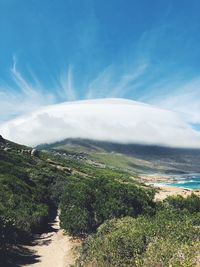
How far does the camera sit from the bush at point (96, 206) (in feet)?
152

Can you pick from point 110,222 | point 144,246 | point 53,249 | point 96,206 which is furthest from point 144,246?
point 96,206

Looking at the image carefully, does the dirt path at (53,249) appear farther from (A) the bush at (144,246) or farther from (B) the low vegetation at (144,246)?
(A) the bush at (144,246)

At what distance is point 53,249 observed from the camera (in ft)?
138

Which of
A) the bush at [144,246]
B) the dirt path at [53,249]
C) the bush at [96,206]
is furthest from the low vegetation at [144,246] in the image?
the bush at [96,206]

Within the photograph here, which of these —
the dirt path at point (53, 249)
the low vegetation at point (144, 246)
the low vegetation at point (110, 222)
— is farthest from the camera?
the dirt path at point (53, 249)

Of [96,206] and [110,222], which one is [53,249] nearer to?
[96,206]

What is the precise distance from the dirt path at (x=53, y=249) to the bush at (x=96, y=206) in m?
1.98

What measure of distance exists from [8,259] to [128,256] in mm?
13315

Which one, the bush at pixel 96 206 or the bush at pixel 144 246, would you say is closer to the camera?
the bush at pixel 144 246

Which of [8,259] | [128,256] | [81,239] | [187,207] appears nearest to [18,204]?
[81,239]

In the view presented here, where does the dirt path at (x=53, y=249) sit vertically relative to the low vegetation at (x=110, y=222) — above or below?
below

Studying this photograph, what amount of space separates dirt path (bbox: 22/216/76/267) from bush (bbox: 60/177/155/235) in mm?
1977

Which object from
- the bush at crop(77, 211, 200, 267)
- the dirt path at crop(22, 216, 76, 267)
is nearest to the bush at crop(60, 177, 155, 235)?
the dirt path at crop(22, 216, 76, 267)

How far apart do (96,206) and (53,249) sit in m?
9.09
